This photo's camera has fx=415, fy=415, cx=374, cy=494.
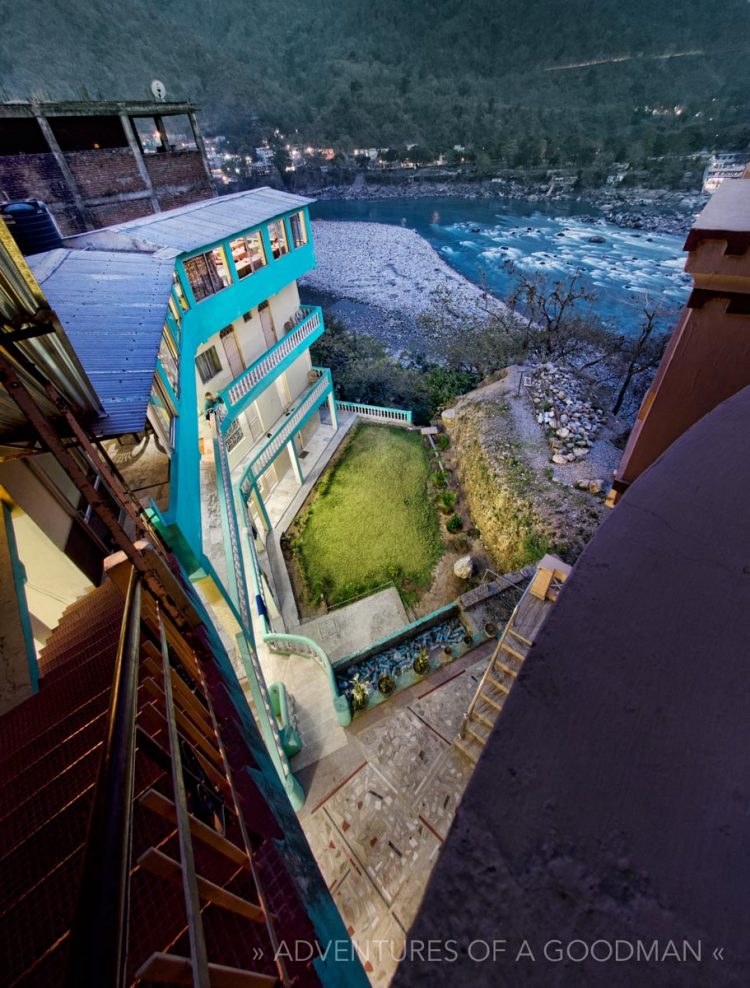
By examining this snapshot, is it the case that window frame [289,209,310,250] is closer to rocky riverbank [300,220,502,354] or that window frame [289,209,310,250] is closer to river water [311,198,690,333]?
rocky riverbank [300,220,502,354]

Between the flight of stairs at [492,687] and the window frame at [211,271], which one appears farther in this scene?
the window frame at [211,271]

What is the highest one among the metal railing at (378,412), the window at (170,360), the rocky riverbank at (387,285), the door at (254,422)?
the window at (170,360)

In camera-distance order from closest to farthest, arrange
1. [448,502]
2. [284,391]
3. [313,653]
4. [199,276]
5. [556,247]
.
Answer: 1. [313,653]
2. [199,276]
3. [448,502]
4. [284,391]
5. [556,247]

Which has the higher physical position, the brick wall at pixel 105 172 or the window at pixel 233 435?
the brick wall at pixel 105 172

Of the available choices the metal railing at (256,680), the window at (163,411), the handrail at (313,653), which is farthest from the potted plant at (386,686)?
the window at (163,411)

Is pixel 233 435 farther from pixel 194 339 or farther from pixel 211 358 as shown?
pixel 194 339

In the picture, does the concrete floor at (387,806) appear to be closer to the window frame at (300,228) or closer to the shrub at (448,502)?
the shrub at (448,502)

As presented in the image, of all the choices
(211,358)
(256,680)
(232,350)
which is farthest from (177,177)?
(256,680)

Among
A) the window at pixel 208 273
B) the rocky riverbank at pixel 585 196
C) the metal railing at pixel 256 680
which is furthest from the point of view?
the rocky riverbank at pixel 585 196
